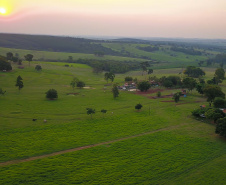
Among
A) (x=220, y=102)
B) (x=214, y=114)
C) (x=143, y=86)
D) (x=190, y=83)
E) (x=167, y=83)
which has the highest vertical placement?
(x=190, y=83)

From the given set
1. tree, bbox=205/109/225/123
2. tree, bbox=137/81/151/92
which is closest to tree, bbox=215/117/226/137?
tree, bbox=205/109/225/123

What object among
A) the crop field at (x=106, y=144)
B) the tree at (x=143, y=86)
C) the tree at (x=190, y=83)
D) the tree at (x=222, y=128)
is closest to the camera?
the crop field at (x=106, y=144)

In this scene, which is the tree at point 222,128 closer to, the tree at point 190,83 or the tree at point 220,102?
the tree at point 220,102

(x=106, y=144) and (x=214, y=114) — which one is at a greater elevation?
(x=214, y=114)

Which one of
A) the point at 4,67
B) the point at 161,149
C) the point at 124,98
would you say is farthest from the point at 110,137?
the point at 4,67

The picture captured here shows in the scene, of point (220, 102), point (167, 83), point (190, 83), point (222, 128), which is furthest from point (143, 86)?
point (222, 128)

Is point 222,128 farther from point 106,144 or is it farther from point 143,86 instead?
point 143,86

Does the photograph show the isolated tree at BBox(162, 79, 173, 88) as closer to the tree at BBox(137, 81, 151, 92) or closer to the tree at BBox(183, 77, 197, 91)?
the tree at BBox(183, 77, 197, 91)

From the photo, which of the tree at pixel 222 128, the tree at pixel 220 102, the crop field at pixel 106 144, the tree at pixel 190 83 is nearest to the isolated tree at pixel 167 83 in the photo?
the tree at pixel 190 83

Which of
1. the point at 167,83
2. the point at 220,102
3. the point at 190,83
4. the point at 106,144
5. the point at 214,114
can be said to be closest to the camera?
the point at 106,144
